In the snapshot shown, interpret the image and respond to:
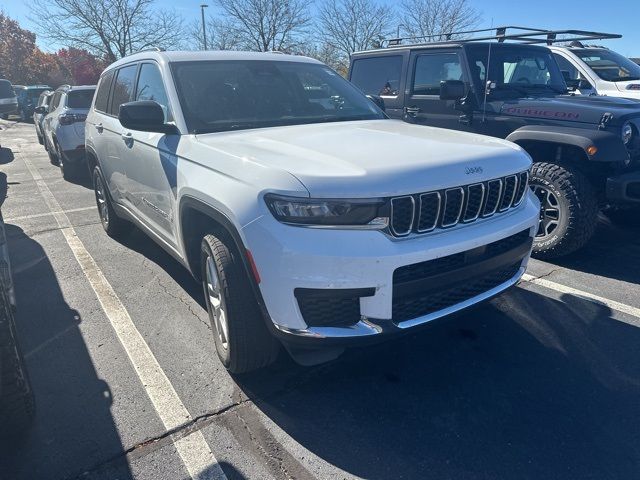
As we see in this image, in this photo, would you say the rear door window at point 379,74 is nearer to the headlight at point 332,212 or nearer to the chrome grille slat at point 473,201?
the chrome grille slat at point 473,201

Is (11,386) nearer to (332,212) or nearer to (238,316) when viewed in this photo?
(238,316)

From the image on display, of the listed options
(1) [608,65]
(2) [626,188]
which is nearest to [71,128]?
(2) [626,188]

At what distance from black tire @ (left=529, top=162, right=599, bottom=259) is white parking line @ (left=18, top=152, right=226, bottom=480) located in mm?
3616

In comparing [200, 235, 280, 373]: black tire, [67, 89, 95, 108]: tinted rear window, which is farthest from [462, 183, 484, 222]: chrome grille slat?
[67, 89, 95, 108]: tinted rear window

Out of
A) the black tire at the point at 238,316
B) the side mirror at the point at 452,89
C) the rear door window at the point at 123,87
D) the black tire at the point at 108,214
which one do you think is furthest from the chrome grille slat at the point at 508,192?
the black tire at the point at 108,214

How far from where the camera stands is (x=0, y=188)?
131 inches

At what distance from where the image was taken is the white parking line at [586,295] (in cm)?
372

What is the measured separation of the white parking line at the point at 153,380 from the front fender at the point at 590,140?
387cm

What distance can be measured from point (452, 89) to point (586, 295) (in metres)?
2.45

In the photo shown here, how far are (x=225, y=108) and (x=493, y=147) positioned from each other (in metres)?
1.78

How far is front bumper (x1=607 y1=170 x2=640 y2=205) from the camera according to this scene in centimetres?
420

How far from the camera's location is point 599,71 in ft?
26.3

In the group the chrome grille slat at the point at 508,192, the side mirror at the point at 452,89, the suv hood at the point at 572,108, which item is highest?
the side mirror at the point at 452,89

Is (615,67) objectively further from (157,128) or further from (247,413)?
(247,413)
